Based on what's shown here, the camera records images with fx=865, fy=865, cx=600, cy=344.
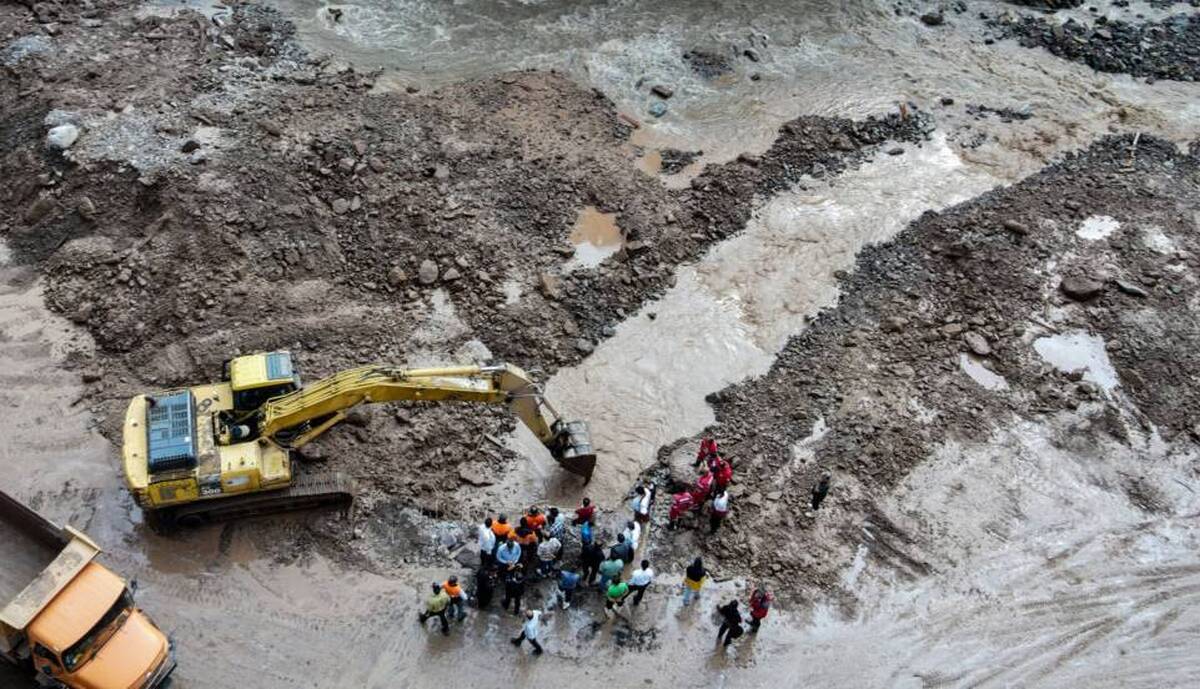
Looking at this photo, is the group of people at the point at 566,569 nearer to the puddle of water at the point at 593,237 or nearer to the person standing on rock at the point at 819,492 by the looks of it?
the person standing on rock at the point at 819,492

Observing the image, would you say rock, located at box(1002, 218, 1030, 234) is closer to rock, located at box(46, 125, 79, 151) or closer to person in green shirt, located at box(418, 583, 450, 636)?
person in green shirt, located at box(418, 583, 450, 636)

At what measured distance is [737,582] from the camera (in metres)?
12.6

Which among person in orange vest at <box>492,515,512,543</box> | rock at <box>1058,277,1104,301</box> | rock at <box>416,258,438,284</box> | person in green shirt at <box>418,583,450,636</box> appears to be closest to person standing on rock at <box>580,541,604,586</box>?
person in orange vest at <box>492,515,512,543</box>

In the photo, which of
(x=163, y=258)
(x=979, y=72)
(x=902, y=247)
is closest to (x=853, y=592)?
(x=902, y=247)

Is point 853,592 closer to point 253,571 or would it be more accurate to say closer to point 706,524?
point 706,524

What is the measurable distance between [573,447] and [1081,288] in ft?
36.5

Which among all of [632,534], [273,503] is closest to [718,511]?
[632,534]

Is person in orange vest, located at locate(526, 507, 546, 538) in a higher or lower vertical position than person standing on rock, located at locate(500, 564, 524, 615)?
higher

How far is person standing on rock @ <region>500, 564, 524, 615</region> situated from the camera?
11.8m

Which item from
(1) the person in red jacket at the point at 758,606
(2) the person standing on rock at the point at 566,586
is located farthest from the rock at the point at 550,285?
(1) the person in red jacket at the point at 758,606

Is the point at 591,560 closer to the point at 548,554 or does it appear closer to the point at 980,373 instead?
the point at 548,554

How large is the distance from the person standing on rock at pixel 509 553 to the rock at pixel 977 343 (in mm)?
9684

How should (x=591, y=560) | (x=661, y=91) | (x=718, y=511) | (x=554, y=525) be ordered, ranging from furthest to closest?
(x=661, y=91) < (x=718, y=511) < (x=554, y=525) < (x=591, y=560)

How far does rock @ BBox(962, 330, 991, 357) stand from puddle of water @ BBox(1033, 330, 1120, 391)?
3.44ft
